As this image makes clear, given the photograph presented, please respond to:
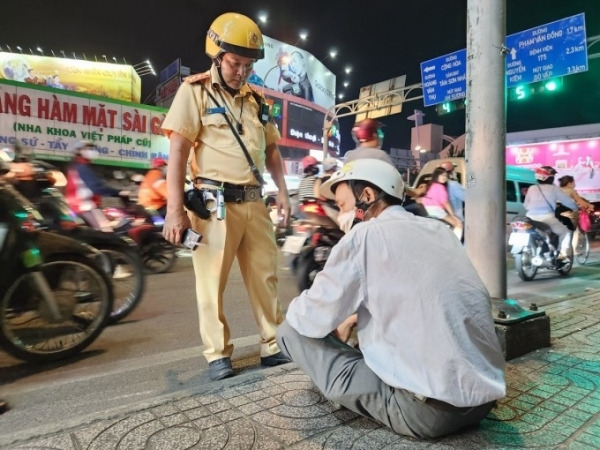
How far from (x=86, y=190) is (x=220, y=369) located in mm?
4318

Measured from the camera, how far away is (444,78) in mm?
13773

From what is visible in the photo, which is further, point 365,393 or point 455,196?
point 455,196

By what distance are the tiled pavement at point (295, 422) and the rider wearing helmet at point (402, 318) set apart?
128 mm

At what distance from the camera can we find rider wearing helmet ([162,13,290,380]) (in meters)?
2.65

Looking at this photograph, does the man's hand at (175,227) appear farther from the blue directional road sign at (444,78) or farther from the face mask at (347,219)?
the blue directional road sign at (444,78)

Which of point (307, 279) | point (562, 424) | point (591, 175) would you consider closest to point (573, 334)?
point (562, 424)

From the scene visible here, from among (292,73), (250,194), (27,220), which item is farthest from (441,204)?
(292,73)

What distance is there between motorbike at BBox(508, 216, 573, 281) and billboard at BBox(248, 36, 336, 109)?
27079 millimetres

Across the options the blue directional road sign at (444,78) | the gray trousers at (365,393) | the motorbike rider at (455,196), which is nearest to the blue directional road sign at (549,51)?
the blue directional road sign at (444,78)

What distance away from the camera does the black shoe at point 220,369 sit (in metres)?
2.70

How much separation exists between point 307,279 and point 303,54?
1359 inches

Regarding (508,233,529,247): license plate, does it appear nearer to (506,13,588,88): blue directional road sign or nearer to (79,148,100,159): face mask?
(506,13,588,88): blue directional road sign

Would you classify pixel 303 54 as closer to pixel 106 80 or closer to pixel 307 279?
pixel 106 80

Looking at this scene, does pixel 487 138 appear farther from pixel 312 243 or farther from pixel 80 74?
pixel 80 74
